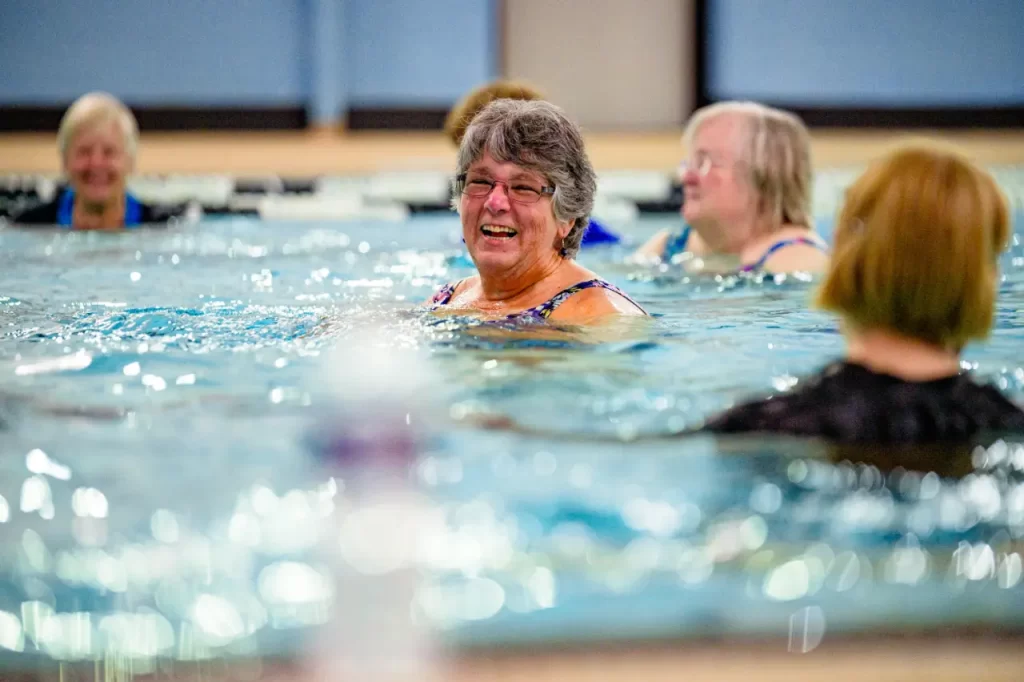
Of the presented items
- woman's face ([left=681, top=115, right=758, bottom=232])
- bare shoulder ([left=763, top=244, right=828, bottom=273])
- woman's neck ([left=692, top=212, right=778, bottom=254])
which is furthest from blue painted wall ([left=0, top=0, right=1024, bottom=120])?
bare shoulder ([left=763, top=244, right=828, bottom=273])

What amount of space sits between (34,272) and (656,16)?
678cm

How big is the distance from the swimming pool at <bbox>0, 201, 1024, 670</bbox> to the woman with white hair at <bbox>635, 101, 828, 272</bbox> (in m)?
1.21

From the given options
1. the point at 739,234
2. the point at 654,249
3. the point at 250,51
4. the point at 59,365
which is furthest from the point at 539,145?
the point at 250,51

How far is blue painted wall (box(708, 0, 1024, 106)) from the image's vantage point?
9977 mm

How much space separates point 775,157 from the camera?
173 inches

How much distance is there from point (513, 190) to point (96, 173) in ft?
10.8

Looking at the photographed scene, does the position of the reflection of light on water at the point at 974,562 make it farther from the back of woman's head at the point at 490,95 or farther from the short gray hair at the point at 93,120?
the short gray hair at the point at 93,120

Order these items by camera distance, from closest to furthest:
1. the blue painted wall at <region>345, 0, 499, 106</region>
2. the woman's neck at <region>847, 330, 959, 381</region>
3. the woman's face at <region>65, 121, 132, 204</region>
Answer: the woman's neck at <region>847, 330, 959, 381</region>, the woman's face at <region>65, 121, 132, 204</region>, the blue painted wall at <region>345, 0, 499, 106</region>

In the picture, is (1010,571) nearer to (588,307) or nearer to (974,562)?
(974,562)

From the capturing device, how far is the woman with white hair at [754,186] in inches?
173

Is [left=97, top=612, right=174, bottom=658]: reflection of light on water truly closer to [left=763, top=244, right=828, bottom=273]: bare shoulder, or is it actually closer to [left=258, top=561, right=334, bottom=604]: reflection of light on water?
[left=258, top=561, right=334, bottom=604]: reflection of light on water

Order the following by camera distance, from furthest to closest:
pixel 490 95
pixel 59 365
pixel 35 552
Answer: pixel 490 95
pixel 59 365
pixel 35 552

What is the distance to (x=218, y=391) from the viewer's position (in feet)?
8.43

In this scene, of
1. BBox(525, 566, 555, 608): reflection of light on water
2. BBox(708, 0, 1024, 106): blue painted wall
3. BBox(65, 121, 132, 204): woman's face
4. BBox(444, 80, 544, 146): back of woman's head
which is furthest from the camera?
BBox(708, 0, 1024, 106): blue painted wall
